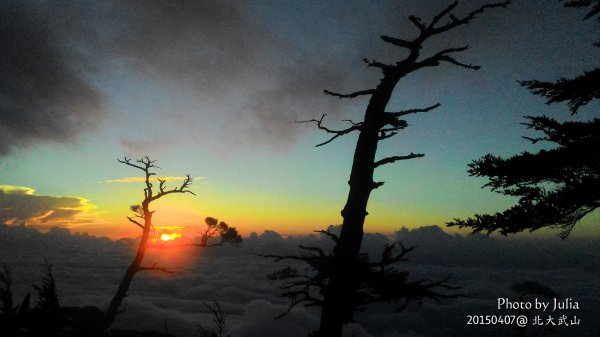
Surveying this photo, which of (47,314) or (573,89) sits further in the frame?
(573,89)

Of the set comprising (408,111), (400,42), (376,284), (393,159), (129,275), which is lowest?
(129,275)

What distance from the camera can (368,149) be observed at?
5859mm

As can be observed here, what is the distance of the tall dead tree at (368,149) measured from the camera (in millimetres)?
5367

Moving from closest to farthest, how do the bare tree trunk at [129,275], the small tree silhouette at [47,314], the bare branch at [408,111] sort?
the small tree silhouette at [47,314]
the bare branch at [408,111]
the bare tree trunk at [129,275]

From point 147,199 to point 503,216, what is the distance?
1766 cm

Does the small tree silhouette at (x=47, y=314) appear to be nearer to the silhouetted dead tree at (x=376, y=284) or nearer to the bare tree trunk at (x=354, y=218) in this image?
the silhouetted dead tree at (x=376, y=284)

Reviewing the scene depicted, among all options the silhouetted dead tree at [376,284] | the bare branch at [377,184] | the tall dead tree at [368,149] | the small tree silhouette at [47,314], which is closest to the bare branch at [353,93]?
the tall dead tree at [368,149]

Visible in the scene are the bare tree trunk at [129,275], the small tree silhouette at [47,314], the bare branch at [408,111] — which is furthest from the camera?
the bare tree trunk at [129,275]

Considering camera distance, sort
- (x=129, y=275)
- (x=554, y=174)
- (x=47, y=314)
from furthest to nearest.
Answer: (x=129, y=275) < (x=554, y=174) < (x=47, y=314)

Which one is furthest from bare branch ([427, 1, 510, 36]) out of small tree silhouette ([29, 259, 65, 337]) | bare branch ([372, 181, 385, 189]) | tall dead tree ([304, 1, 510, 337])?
small tree silhouette ([29, 259, 65, 337])

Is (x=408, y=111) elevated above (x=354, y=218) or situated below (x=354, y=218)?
above

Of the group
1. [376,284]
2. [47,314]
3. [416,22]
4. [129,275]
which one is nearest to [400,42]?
[416,22]

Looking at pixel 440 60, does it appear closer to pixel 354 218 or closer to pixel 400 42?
pixel 400 42

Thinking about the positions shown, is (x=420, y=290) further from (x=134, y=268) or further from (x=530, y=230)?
(x=134, y=268)
